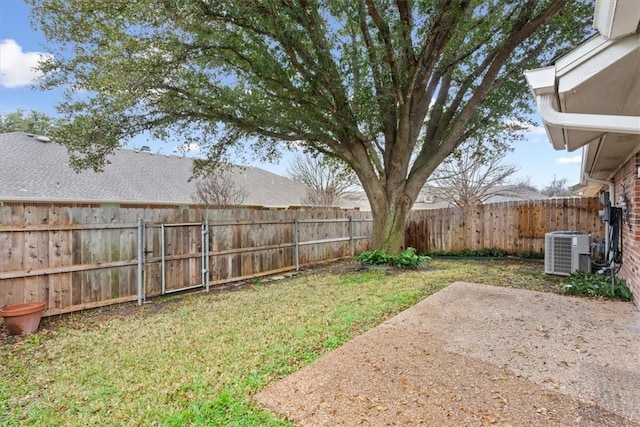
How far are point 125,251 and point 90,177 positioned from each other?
871 cm

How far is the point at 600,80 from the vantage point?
2670mm

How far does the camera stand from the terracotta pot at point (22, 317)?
13.3 feet

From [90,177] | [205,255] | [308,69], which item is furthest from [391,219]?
[90,177]

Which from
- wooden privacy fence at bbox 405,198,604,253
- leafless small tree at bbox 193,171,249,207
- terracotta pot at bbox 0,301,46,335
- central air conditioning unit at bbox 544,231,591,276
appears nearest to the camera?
terracotta pot at bbox 0,301,46,335

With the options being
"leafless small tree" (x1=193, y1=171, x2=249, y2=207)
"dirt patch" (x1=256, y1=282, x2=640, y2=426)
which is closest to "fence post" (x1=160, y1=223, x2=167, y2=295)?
"dirt patch" (x1=256, y1=282, x2=640, y2=426)

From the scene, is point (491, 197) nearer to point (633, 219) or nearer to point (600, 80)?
point (633, 219)

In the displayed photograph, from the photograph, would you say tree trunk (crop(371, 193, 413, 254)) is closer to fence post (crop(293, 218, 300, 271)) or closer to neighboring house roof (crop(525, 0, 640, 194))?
fence post (crop(293, 218, 300, 271))

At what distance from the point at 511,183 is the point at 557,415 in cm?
2174

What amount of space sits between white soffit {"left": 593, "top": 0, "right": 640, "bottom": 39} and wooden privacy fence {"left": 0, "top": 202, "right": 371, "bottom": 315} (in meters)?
6.14

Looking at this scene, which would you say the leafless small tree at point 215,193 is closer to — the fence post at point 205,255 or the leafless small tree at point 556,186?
the fence post at point 205,255

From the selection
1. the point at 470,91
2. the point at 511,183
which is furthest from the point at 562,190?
the point at 470,91

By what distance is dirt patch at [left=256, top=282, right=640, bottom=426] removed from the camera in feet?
7.25

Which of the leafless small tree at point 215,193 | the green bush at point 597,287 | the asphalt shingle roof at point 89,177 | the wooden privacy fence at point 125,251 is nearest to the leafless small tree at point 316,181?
the asphalt shingle roof at point 89,177

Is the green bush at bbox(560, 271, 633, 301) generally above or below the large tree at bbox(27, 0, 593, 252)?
below
